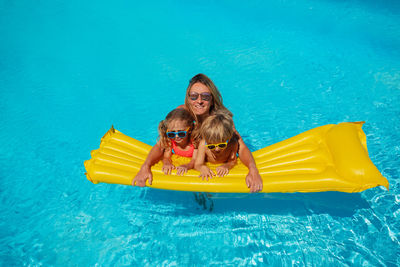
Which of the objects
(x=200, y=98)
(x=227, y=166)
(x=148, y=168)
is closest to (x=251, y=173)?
(x=227, y=166)

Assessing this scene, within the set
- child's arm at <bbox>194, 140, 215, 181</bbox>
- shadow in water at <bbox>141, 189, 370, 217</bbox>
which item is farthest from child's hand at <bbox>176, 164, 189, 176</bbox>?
shadow in water at <bbox>141, 189, 370, 217</bbox>

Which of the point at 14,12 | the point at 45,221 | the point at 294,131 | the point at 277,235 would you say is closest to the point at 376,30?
the point at 294,131

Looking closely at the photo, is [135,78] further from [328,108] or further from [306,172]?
[306,172]

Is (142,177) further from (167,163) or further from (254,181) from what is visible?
(254,181)

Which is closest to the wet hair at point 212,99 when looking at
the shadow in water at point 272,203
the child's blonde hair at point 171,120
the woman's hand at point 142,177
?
the child's blonde hair at point 171,120

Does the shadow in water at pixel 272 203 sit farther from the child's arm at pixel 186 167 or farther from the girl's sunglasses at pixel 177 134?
the girl's sunglasses at pixel 177 134

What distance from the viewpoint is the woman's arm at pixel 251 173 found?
2291 mm

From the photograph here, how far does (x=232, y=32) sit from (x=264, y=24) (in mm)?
1025

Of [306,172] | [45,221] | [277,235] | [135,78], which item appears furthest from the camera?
[135,78]

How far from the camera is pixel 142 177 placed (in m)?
2.43

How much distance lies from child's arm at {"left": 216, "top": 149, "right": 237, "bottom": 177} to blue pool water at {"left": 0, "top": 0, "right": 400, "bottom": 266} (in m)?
0.60

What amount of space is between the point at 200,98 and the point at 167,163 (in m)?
0.75

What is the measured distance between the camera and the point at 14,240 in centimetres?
286

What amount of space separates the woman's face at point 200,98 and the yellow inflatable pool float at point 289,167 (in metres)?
0.59
